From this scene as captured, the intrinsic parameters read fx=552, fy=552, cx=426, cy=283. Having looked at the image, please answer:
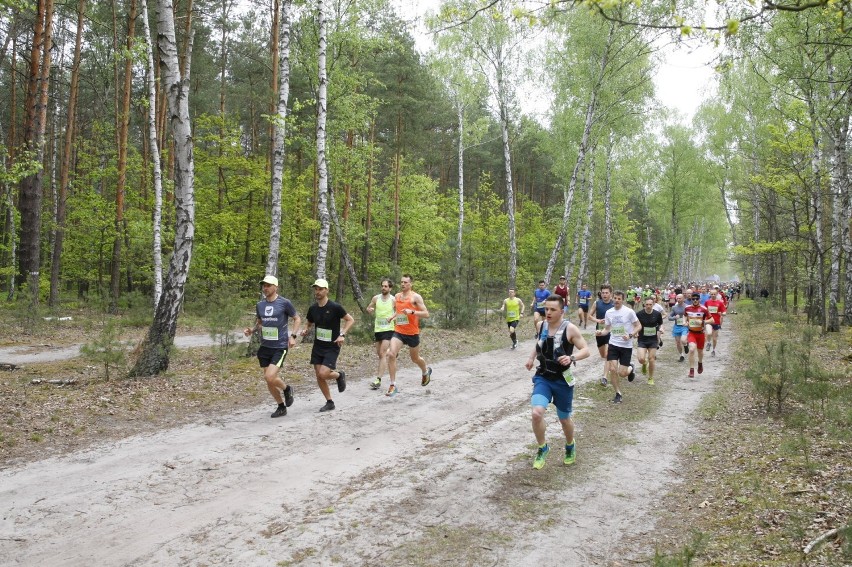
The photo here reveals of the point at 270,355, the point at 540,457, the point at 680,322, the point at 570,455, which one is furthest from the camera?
the point at 680,322

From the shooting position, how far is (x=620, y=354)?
36.2 ft

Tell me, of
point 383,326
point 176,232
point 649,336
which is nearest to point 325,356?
point 383,326

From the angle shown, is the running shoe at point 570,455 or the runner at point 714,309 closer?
the running shoe at point 570,455

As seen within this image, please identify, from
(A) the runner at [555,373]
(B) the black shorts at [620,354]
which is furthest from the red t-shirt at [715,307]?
(A) the runner at [555,373]

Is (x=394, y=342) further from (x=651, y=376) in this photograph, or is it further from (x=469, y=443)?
(x=651, y=376)

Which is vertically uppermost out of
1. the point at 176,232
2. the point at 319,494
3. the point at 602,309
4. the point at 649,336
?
the point at 176,232

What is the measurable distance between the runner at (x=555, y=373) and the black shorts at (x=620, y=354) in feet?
15.2

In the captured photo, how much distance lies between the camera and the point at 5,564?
4.02 meters

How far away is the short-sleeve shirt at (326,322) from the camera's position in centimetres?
890

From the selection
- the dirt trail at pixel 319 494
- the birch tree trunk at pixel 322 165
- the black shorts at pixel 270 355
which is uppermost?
the birch tree trunk at pixel 322 165

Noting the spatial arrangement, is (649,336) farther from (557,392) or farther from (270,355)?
(270,355)

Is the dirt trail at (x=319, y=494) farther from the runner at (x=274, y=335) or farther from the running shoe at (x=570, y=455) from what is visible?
the runner at (x=274, y=335)

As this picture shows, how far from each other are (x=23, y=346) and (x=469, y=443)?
13.7 m

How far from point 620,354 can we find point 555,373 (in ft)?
17.0
